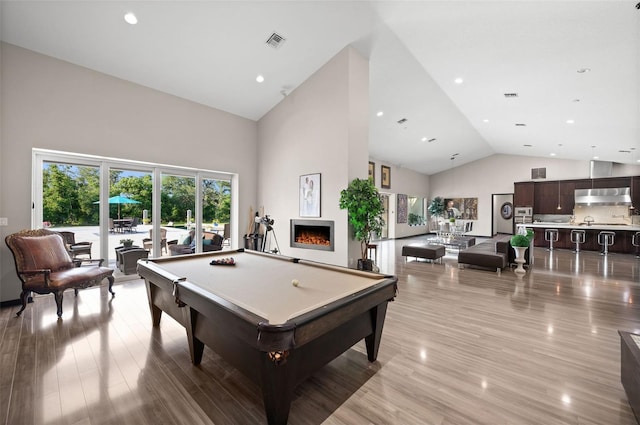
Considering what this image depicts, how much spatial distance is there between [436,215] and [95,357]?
1417cm

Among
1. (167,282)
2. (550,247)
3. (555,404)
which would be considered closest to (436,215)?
(550,247)

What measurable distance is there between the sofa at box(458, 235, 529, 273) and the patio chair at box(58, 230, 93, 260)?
7.43 meters

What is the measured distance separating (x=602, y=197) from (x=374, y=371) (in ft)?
39.6

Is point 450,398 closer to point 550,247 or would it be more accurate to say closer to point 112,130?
point 112,130

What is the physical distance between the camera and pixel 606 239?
312 inches

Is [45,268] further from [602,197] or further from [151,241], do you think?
[602,197]

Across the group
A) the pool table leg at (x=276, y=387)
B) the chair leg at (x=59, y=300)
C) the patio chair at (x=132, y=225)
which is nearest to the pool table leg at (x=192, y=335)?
the pool table leg at (x=276, y=387)

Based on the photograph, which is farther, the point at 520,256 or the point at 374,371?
the point at 520,256

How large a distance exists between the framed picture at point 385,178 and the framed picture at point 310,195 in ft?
20.0

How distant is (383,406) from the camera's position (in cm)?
183

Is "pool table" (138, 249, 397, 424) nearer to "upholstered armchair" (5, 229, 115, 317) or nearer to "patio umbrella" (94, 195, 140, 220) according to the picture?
"upholstered armchair" (5, 229, 115, 317)

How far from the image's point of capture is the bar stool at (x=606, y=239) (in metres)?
7.95

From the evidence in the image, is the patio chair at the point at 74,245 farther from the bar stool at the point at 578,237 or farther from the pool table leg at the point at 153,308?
the bar stool at the point at 578,237

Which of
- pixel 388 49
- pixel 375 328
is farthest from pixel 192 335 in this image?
pixel 388 49
